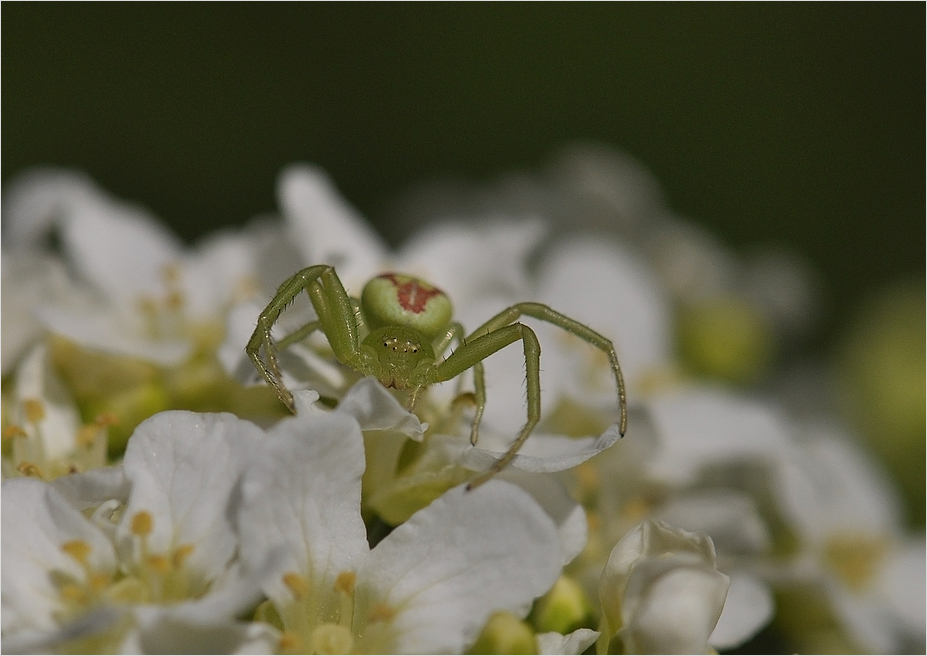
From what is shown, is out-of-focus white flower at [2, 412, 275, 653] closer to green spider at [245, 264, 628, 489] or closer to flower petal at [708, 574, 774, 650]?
green spider at [245, 264, 628, 489]

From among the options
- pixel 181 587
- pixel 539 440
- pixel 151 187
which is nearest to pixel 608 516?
pixel 539 440

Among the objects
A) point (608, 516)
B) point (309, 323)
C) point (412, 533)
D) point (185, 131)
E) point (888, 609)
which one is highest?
point (185, 131)

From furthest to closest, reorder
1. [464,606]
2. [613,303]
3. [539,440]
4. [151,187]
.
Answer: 1. [151,187]
2. [613,303]
3. [539,440]
4. [464,606]

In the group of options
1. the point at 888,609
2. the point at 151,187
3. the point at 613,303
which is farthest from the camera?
the point at 151,187

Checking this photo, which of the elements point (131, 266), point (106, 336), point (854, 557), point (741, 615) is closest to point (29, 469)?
point (106, 336)

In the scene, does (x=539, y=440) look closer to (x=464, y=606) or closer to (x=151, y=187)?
(x=464, y=606)

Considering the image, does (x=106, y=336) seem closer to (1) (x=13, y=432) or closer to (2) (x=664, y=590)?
(1) (x=13, y=432)
